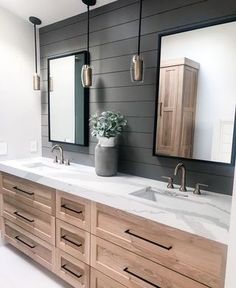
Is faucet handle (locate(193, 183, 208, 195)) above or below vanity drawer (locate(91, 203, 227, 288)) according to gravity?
above

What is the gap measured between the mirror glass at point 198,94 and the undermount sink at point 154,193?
28 cm

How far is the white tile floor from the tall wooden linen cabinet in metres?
1.44

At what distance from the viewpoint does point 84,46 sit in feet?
7.49

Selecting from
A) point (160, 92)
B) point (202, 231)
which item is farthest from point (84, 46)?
point (202, 231)

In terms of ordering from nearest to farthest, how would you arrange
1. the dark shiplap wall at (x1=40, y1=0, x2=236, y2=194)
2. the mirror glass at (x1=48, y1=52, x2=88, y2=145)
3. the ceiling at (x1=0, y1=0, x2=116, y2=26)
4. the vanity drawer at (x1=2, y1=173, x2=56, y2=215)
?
1. the dark shiplap wall at (x1=40, y1=0, x2=236, y2=194)
2. the vanity drawer at (x1=2, y1=173, x2=56, y2=215)
3. the ceiling at (x1=0, y1=0, x2=116, y2=26)
4. the mirror glass at (x1=48, y1=52, x2=88, y2=145)

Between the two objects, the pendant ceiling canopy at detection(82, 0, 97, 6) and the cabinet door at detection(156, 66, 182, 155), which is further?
the pendant ceiling canopy at detection(82, 0, 97, 6)

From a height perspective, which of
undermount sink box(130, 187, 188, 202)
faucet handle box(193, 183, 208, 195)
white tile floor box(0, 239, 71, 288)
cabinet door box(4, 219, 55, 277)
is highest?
faucet handle box(193, 183, 208, 195)

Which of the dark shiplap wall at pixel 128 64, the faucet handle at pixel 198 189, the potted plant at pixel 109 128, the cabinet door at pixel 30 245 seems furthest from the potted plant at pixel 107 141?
the cabinet door at pixel 30 245

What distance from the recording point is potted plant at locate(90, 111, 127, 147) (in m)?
1.93

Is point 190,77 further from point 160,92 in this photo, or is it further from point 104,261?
point 104,261

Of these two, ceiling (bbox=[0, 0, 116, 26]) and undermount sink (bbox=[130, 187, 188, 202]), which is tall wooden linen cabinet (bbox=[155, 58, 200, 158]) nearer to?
undermount sink (bbox=[130, 187, 188, 202])

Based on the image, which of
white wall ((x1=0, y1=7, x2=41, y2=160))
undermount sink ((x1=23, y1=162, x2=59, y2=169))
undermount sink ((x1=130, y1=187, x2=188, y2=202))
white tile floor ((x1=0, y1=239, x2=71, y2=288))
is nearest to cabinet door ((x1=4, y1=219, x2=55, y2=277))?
white tile floor ((x1=0, y1=239, x2=71, y2=288))

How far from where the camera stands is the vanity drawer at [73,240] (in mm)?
1666

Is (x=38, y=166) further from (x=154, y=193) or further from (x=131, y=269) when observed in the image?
(x=131, y=269)
